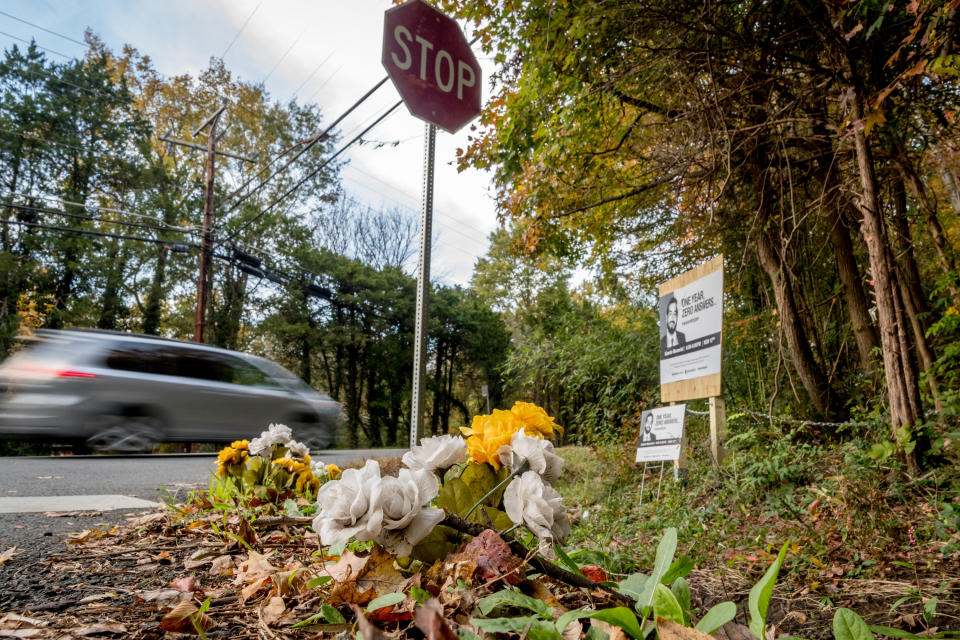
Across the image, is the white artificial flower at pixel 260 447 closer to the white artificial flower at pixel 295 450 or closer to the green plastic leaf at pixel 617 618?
the white artificial flower at pixel 295 450

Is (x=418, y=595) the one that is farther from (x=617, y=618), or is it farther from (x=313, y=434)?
(x=313, y=434)

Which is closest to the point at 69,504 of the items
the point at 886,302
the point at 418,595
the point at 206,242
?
the point at 418,595

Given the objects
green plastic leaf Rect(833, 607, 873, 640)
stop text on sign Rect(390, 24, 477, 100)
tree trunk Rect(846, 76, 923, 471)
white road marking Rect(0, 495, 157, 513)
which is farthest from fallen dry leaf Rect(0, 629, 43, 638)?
tree trunk Rect(846, 76, 923, 471)

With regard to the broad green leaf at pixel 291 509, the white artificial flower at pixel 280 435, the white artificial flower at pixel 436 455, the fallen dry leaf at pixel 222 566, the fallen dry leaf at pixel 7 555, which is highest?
the white artificial flower at pixel 436 455

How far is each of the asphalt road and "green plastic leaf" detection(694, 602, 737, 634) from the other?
1.43 m

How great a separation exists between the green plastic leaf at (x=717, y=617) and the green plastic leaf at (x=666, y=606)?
26mm

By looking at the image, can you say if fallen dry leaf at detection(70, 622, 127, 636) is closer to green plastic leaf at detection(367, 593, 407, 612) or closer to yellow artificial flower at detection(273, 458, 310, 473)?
green plastic leaf at detection(367, 593, 407, 612)

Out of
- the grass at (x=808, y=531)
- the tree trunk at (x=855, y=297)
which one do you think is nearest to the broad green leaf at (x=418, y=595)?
the grass at (x=808, y=531)

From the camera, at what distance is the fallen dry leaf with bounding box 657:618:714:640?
58 centimetres

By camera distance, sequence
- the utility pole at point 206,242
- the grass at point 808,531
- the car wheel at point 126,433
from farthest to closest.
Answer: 1. the utility pole at point 206,242
2. the car wheel at point 126,433
3. the grass at point 808,531

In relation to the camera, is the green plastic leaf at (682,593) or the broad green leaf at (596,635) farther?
the green plastic leaf at (682,593)

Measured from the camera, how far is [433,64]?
262 centimetres

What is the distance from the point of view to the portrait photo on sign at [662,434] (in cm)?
365

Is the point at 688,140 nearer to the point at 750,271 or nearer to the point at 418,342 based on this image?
the point at 750,271
